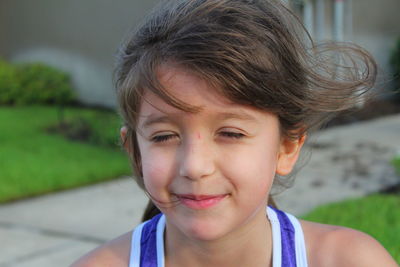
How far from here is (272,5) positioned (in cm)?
174

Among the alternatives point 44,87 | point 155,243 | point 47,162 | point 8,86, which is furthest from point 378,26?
point 155,243

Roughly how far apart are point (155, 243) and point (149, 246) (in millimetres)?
22

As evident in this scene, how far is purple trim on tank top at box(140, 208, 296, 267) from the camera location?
1859 millimetres

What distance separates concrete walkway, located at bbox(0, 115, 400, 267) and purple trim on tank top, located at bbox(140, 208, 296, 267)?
1995 millimetres

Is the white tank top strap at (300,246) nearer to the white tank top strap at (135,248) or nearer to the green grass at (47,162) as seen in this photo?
the white tank top strap at (135,248)

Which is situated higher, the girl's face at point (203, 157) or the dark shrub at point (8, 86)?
the dark shrub at point (8, 86)

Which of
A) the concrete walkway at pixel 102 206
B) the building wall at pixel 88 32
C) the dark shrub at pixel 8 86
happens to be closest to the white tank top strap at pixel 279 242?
the concrete walkway at pixel 102 206

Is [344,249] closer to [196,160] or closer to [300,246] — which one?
[300,246]

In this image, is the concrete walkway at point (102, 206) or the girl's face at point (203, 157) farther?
the concrete walkway at point (102, 206)

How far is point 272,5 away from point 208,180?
1.87 feet

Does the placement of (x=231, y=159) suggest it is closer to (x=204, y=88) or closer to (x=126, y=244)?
(x=204, y=88)

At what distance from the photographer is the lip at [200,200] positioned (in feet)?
5.10

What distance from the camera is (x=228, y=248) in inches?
71.3

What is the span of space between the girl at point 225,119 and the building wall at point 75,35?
27.8 ft
